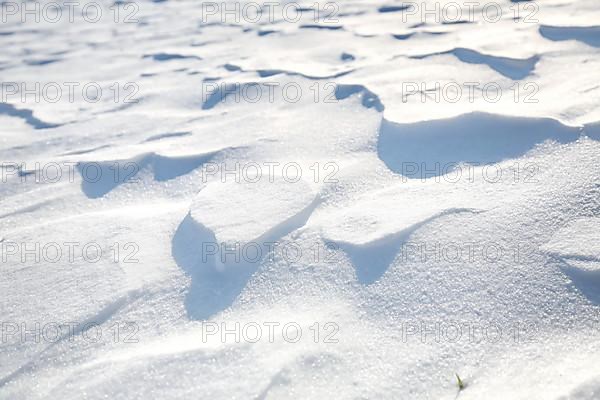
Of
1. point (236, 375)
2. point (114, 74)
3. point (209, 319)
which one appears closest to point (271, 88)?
point (114, 74)

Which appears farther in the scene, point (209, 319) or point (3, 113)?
point (3, 113)

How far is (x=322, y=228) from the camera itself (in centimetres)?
119

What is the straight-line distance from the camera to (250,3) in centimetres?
341

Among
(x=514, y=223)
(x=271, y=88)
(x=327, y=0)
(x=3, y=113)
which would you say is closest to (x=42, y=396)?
(x=514, y=223)

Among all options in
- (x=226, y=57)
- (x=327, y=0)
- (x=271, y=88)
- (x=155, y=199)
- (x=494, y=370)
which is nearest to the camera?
(x=494, y=370)

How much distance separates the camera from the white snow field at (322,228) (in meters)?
0.90

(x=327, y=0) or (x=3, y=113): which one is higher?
(x=327, y=0)

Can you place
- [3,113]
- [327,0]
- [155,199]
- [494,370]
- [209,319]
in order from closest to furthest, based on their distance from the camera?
[494,370] → [209,319] → [155,199] → [3,113] → [327,0]

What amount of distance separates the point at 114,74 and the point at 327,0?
1487 mm

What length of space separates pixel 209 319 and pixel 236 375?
168mm

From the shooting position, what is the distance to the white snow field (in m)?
0.90

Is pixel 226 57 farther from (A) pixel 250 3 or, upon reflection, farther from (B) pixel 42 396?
(B) pixel 42 396

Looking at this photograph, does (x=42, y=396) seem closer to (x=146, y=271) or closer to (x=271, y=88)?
(x=146, y=271)

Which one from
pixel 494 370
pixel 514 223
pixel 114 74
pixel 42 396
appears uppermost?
pixel 114 74
